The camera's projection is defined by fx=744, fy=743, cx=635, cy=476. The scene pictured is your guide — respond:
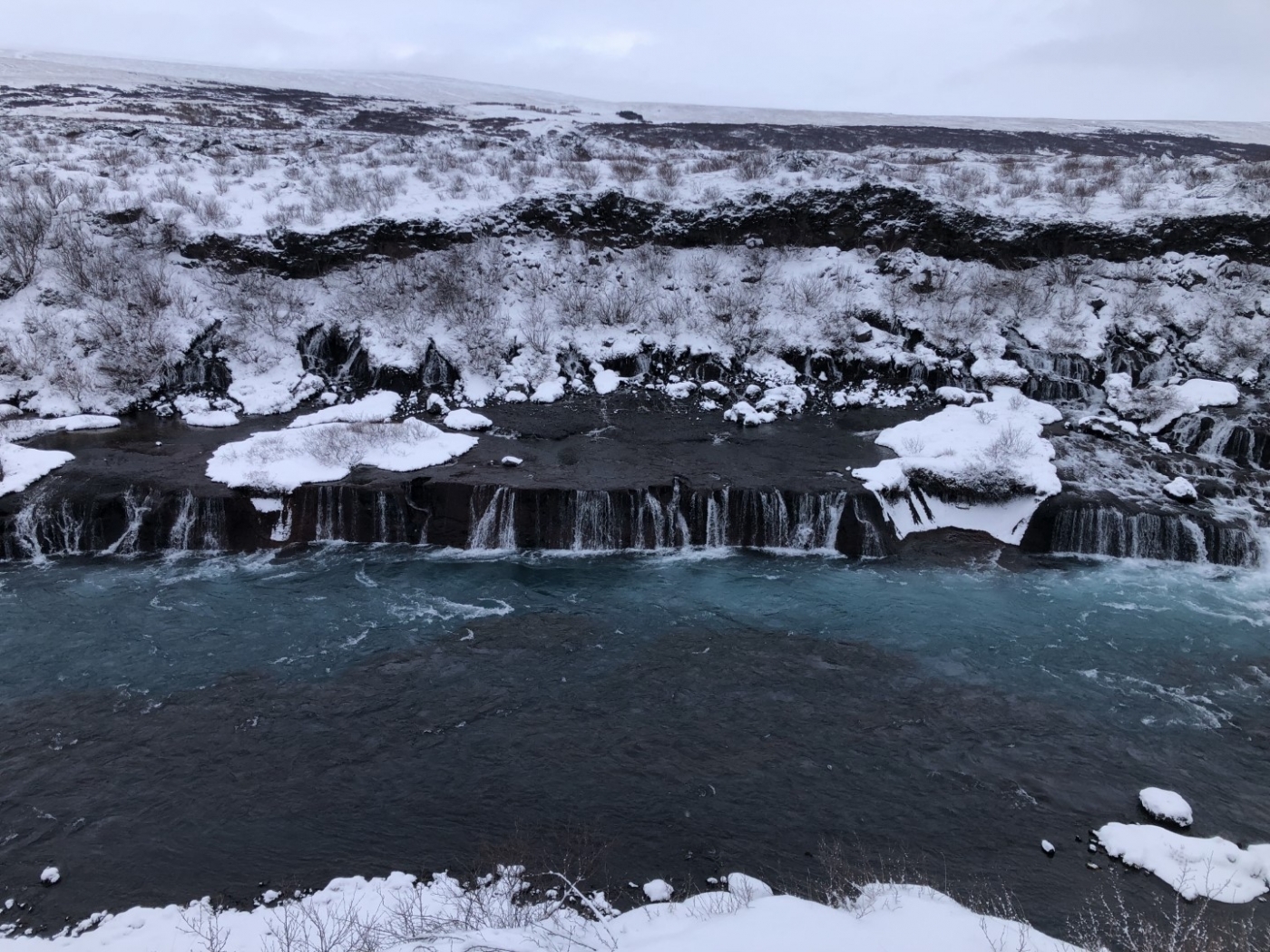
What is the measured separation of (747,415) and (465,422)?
7911mm

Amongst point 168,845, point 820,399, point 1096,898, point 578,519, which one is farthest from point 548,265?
point 1096,898

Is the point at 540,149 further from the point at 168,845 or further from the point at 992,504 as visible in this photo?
the point at 168,845

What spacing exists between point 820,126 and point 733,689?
5500 centimetres

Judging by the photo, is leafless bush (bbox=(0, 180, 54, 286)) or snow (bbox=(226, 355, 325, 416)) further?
leafless bush (bbox=(0, 180, 54, 286))

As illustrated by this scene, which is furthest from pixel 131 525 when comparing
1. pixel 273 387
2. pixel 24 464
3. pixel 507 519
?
pixel 507 519

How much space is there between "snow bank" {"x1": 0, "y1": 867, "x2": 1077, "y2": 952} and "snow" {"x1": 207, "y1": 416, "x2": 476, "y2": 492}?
34.0 ft

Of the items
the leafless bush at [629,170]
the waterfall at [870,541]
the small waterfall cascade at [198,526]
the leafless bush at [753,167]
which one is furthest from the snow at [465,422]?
the leafless bush at [753,167]

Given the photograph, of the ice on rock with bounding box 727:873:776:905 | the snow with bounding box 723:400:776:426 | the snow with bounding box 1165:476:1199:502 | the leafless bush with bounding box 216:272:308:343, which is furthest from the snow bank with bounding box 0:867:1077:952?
the leafless bush with bounding box 216:272:308:343

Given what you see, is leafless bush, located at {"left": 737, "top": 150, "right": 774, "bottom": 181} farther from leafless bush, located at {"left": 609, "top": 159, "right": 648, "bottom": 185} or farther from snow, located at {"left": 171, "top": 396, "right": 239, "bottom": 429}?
snow, located at {"left": 171, "top": 396, "right": 239, "bottom": 429}

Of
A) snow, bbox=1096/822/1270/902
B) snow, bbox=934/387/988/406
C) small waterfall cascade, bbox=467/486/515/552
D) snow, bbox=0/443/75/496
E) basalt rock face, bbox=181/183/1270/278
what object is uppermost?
basalt rock face, bbox=181/183/1270/278

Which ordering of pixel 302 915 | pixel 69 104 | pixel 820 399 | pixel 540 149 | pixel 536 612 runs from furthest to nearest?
pixel 69 104 → pixel 540 149 → pixel 820 399 → pixel 536 612 → pixel 302 915

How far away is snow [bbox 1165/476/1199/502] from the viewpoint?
1630cm

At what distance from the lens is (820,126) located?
56219mm

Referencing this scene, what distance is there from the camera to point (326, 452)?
17688 mm
